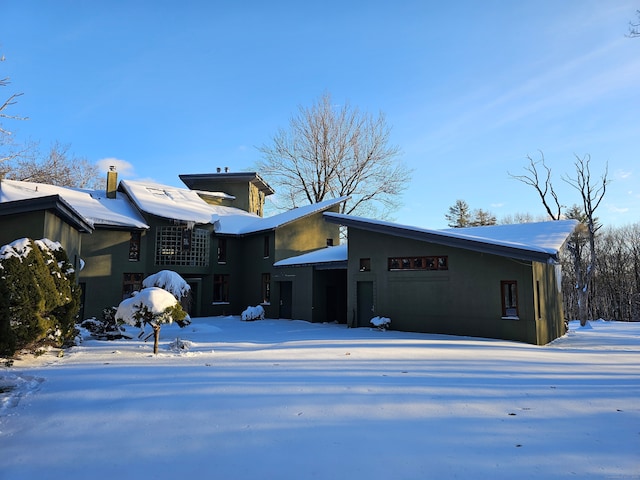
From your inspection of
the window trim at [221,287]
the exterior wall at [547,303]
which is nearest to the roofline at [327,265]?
the window trim at [221,287]

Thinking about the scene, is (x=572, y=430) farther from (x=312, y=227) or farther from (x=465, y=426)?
(x=312, y=227)

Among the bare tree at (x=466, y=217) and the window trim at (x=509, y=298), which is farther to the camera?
the bare tree at (x=466, y=217)

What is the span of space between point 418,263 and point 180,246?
13.0m

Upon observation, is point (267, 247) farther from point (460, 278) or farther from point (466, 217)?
point (466, 217)

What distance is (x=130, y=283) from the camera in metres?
20.5

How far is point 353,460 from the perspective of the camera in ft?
11.7

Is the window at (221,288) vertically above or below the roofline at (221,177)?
below

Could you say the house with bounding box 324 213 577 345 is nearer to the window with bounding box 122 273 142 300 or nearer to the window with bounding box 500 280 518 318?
the window with bounding box 500 280 518 318

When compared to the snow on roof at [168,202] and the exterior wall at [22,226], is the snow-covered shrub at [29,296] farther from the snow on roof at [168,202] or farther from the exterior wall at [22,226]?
the snow on roof at [168,202]

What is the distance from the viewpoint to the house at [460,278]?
40.7 feet

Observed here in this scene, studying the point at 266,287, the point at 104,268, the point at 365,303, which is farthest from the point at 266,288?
the point at 104,268

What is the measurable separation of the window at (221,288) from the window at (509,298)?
1537 cm

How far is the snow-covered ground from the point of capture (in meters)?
3.48

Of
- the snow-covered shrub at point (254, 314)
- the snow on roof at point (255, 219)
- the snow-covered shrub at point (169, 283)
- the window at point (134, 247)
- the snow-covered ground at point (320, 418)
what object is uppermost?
the snow on roof at point (255, 219)
